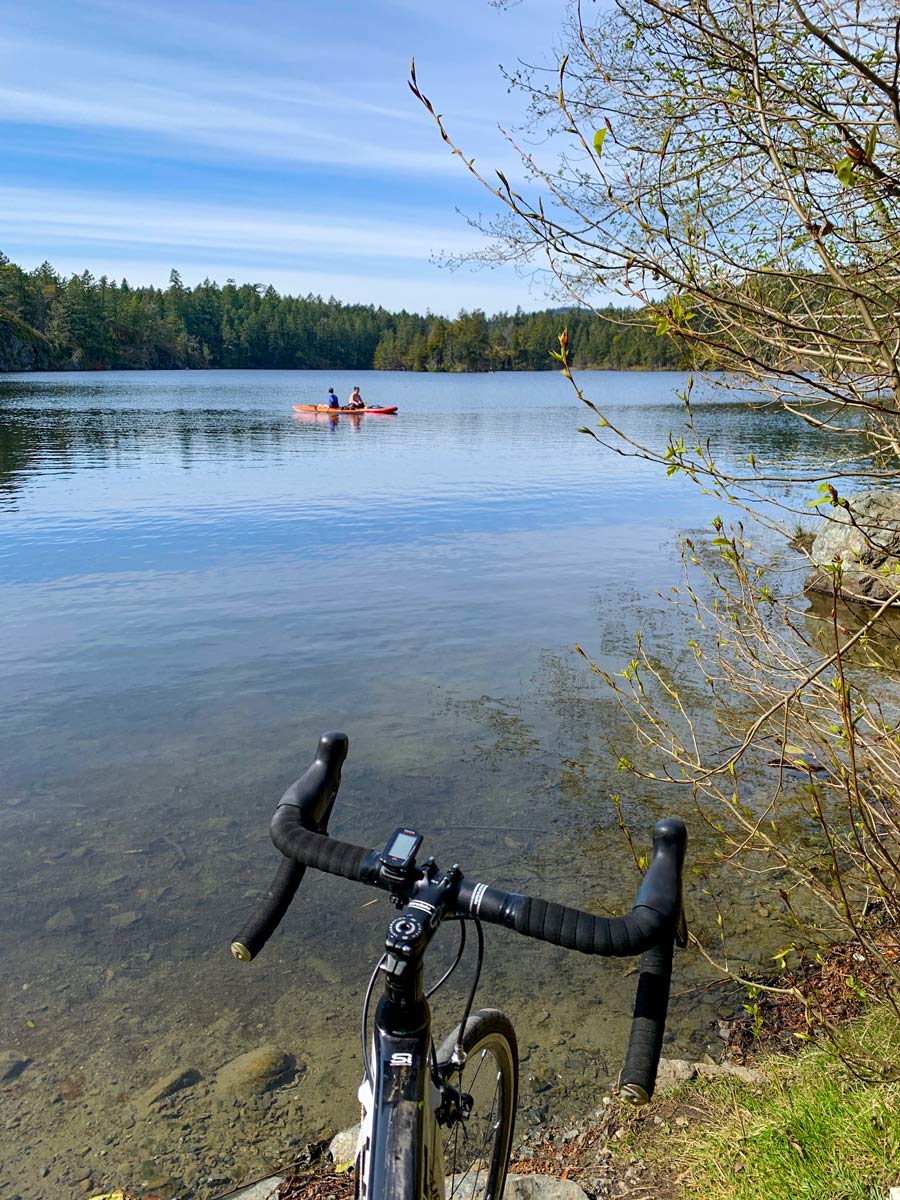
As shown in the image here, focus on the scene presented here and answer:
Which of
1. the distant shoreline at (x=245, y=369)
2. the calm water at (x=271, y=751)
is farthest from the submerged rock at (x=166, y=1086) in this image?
the distant shoreline at (x=245, y=369)

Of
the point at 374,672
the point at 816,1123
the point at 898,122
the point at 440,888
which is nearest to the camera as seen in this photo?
the point at 440,888

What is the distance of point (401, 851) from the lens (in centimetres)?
204

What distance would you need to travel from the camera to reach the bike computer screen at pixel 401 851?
6.63 feet

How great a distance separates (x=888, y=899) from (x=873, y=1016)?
165 centimetres

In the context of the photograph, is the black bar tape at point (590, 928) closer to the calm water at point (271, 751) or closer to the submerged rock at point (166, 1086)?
the calm water at point (271, 751)

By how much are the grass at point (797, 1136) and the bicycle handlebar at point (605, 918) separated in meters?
1.57

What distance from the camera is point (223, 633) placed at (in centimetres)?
1319

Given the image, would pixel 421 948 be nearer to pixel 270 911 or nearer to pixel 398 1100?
pixel 398 1100

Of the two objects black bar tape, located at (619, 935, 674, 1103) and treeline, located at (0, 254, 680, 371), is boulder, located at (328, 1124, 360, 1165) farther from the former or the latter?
treeline, located at (0, 254, 680, 371)

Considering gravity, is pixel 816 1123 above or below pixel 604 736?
above

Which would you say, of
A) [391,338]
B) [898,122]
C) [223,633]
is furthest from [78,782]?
[391,338]

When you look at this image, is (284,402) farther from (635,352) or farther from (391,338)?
(391,338)

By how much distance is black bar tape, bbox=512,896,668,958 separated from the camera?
187cm

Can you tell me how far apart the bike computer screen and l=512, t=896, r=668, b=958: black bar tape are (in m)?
0.26
